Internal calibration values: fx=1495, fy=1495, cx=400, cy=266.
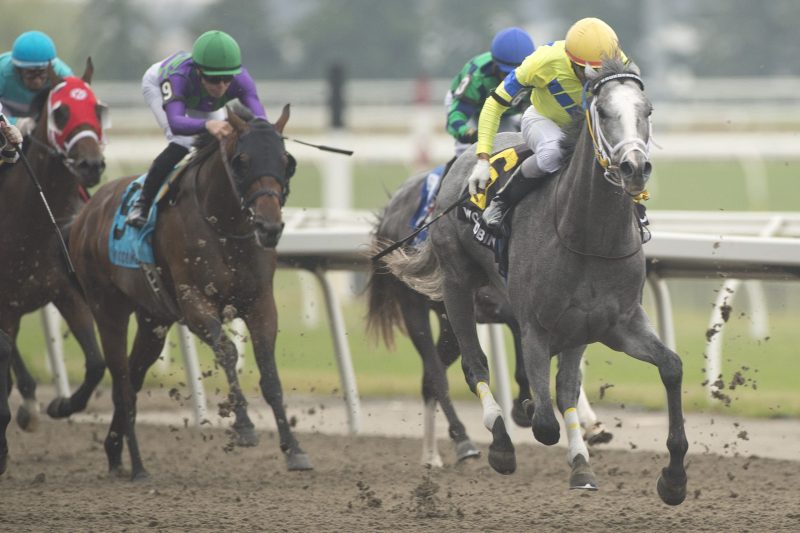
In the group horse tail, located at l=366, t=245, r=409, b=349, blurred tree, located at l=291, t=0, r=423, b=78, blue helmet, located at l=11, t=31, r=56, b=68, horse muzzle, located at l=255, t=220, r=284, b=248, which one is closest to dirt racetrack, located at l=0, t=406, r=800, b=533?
horse tail, located at l=366, t=245, r=409, b=349

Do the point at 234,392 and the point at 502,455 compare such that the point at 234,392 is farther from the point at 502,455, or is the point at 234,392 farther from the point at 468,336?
the point at 502,455

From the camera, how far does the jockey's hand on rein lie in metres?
6.77

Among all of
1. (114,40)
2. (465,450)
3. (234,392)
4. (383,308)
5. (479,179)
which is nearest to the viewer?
(479,179)

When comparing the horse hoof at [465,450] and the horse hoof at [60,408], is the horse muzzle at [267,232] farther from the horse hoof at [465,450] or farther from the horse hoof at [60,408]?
the horse hoof at [60,408]

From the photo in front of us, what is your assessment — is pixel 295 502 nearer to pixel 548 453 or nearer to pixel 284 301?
pixel 548 453

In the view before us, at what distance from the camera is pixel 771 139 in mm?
17500

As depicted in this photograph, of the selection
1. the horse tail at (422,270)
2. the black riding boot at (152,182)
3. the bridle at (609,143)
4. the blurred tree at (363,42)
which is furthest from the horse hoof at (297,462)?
the blurred tree at (363,42)

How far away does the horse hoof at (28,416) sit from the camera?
314 inches

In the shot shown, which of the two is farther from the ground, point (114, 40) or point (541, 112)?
point (114, 40)

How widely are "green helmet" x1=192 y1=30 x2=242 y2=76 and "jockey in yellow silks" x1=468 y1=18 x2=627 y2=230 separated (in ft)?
4.83

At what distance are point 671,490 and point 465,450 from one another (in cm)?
184

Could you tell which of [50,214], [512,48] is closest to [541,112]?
[512,48]

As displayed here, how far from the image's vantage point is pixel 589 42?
5609 mm

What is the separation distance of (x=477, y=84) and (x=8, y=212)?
8.19 ft
